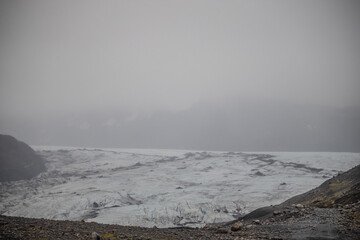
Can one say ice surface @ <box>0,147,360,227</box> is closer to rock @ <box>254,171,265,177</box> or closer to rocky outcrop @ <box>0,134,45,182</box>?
rock @ <box>254,171,265,177</box>

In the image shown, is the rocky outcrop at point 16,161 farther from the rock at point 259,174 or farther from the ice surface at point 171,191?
the rock at point 259,174

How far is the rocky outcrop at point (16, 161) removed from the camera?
57531 millimetres

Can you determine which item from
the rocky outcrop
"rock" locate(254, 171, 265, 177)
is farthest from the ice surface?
the rocky outcrop

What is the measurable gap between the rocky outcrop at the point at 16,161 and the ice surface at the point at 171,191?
4.44 metres

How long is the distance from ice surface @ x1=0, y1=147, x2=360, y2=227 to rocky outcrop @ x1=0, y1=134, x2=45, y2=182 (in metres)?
4.44

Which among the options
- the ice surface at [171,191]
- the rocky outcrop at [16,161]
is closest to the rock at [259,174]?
the ice surface at [171,191]

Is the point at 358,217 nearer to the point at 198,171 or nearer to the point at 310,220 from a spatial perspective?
the point at 310,220

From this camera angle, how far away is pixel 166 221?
27391 millimetres

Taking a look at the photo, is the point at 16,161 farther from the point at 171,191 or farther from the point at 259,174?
the point at 259,174

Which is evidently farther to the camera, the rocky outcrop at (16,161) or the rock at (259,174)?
the rocky outcrop at (16,161)

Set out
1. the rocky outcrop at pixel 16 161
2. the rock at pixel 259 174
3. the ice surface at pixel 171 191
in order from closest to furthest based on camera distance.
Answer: the ice surface at pixel 171 191
the rock at pixel 259 174
the rocky outcrop at pixel 16 161

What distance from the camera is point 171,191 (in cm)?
4025

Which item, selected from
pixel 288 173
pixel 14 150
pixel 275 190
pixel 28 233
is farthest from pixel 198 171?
pixel 28 233

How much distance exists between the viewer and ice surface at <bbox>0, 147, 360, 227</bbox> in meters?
29.2
